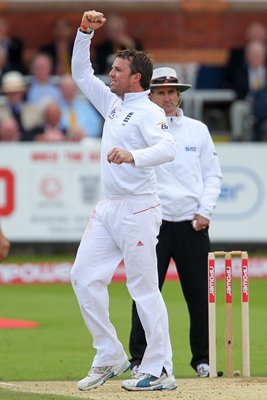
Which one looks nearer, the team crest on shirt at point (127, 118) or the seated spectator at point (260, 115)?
the team crest on shirt at point (127, 118)

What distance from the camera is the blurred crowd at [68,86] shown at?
17.7 m

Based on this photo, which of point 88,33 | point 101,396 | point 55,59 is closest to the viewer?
point 101,396

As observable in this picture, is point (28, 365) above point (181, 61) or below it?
below

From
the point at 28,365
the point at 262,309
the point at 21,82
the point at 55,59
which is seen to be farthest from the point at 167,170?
the point at 55,59

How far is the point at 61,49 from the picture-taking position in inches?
747

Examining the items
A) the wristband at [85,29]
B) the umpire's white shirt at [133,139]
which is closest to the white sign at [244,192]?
the wristband at [85,29]

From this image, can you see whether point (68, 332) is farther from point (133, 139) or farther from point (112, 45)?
point (112, 45)

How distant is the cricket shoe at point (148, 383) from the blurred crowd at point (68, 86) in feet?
30.7

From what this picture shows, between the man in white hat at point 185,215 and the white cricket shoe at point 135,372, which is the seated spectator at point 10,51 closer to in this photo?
the man in white hat at point 185,215

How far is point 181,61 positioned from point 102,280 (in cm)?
1216

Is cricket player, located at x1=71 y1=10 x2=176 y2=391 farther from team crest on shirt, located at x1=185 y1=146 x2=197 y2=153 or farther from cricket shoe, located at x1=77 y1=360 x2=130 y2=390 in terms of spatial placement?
team crest on shirt, located at x1=185 y1=146 x2=197 y2=153

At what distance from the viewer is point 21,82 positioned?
17922mm

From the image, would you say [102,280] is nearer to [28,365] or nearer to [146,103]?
[146,103]

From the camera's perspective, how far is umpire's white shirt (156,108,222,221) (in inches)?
366
